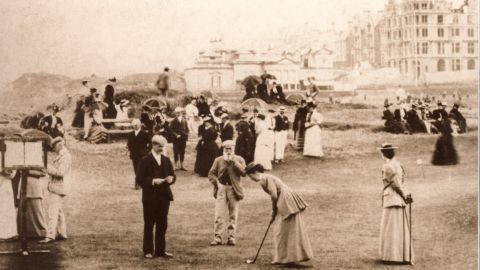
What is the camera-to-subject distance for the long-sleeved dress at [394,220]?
845 cm

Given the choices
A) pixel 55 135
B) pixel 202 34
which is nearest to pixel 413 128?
pixel 202 34

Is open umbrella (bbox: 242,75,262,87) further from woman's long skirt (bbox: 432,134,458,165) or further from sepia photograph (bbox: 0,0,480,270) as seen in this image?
woman's long skirt (bbox: 432,134,458,165)

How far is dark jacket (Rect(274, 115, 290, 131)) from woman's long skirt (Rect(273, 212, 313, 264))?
1471 millimetres

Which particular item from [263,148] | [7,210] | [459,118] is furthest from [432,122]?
[7,210]

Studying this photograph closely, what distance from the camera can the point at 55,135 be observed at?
898 cm

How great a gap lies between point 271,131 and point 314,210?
1.12 meters

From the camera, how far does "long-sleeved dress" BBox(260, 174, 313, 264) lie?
8195mm

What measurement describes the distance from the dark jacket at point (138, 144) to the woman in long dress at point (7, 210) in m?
1.35

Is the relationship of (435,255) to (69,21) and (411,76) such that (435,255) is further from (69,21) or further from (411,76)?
(69,21)

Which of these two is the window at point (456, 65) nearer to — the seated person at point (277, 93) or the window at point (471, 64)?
the window at point (471, 64)

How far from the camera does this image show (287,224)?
27.1 feet

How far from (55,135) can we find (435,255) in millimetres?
4313

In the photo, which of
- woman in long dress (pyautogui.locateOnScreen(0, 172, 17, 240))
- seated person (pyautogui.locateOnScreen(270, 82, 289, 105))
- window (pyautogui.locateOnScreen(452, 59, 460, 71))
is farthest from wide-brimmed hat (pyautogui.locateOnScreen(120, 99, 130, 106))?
window (pyautogui.locateOnScreen(452, 59, 460, 71))

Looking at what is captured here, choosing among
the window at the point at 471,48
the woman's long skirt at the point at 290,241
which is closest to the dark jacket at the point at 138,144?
the woman's long skirt at the point at 290,241
